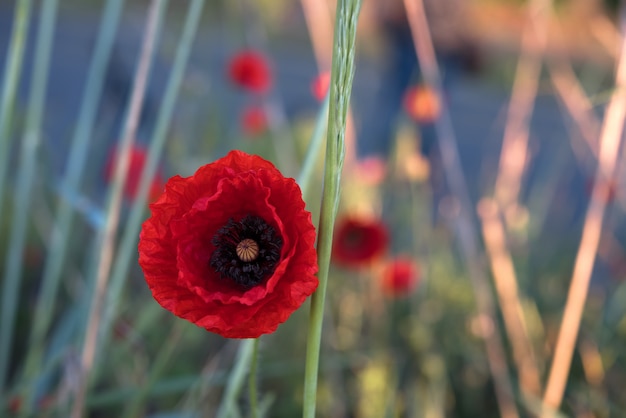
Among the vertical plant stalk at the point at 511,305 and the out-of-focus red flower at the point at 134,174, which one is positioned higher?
the out-of-focus red flower at the point at 134,174

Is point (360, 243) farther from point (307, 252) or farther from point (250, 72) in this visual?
point (307, 252)

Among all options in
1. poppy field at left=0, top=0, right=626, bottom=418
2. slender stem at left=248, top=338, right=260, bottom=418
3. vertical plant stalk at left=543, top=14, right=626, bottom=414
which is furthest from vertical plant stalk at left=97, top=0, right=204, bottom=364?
vertical plant stalk at left=543, top=14, right=626, bottom=414

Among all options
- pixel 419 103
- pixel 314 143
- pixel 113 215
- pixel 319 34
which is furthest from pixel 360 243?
pixel 314 143

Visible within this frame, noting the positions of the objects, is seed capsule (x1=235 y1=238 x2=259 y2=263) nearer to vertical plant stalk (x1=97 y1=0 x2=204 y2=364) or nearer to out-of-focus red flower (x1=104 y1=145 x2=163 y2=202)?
vertical plant stalk (x1=97 y1=0 x2=204 y2=364)

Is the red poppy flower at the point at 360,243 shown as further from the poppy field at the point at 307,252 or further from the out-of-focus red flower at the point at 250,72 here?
the out-of-focus red flower at the point at 250,72

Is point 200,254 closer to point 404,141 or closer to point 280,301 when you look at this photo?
point 280,301

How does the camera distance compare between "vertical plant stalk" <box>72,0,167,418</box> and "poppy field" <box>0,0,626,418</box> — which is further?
"vertical plant stalk" <box>72,0,167,418</box>

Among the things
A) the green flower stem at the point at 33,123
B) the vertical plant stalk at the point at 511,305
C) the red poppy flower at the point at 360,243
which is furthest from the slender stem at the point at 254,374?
the red poppy flower at the point at 360,243
